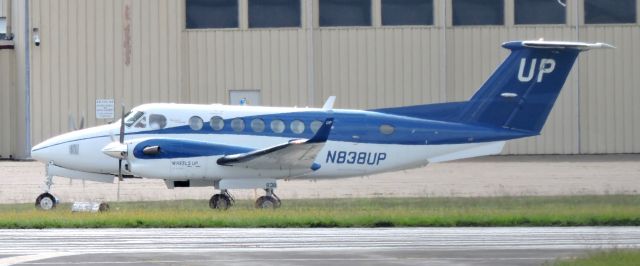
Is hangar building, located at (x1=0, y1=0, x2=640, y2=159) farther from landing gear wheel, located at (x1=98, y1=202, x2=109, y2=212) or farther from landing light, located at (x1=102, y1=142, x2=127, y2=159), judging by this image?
landing gear wheel, located at (x1=98, y1=202, x2=109, y2=212)

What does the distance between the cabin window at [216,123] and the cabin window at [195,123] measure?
0.22m

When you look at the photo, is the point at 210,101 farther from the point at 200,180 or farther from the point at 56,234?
the point at 56,234

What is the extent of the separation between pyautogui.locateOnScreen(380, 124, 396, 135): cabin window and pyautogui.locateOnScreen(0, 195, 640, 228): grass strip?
1571 millimetres

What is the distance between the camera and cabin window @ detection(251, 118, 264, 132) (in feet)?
94.8

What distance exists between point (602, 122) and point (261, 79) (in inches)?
434

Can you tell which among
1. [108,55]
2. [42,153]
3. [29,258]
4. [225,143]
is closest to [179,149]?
[225,143]

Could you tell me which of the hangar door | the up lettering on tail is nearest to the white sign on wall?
the hangar door

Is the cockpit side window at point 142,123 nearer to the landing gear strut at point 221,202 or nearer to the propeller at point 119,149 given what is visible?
the propeller at point 119,149

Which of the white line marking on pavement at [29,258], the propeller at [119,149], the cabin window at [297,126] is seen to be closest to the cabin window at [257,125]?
the cabin window at [297,126]

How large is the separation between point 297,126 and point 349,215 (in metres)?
4.70

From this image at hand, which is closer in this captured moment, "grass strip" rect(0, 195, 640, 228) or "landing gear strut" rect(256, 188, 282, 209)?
"grass strip" rect(0, 195, 640, 228)

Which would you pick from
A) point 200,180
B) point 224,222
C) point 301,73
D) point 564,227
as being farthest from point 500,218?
point 301,73

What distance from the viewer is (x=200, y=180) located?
28.3m

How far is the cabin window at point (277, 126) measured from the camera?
29.0 metres
